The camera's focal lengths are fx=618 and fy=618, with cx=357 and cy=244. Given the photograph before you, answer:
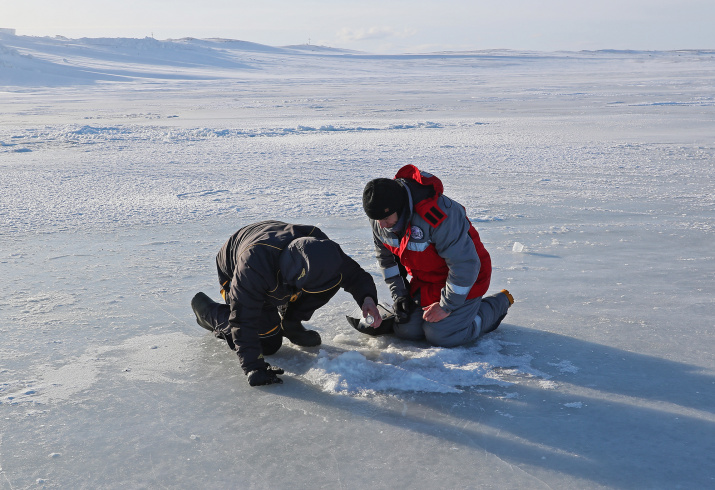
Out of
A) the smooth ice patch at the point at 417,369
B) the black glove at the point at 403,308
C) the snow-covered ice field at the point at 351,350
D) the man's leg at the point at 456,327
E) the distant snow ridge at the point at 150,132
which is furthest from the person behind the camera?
the distant snow ridge at the point at 150,132

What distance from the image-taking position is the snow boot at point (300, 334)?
2.96 m

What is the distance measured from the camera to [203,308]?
3.06 m

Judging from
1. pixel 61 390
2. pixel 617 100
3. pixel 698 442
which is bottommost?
pixel 61 390

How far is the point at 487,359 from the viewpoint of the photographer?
2.87 metres

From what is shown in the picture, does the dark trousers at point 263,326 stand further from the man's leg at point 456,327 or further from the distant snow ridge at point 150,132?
the distant snow ridge at point 150,132

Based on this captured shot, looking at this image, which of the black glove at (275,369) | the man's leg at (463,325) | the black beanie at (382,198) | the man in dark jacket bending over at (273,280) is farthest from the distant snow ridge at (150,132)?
the black beanie at (382,198)

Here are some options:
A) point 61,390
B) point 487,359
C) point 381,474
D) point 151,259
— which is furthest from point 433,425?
point 151,259

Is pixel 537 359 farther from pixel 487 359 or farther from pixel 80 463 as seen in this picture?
pixel 80 463

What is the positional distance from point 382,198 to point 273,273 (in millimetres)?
543

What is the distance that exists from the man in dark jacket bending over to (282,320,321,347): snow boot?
0.10 meters

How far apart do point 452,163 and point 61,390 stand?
650 cm

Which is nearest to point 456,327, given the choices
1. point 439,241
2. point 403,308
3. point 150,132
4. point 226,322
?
point 403,308

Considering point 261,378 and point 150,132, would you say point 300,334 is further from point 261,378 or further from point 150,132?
point 150,132

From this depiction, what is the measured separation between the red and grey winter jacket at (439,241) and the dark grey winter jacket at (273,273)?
1.04 ft
